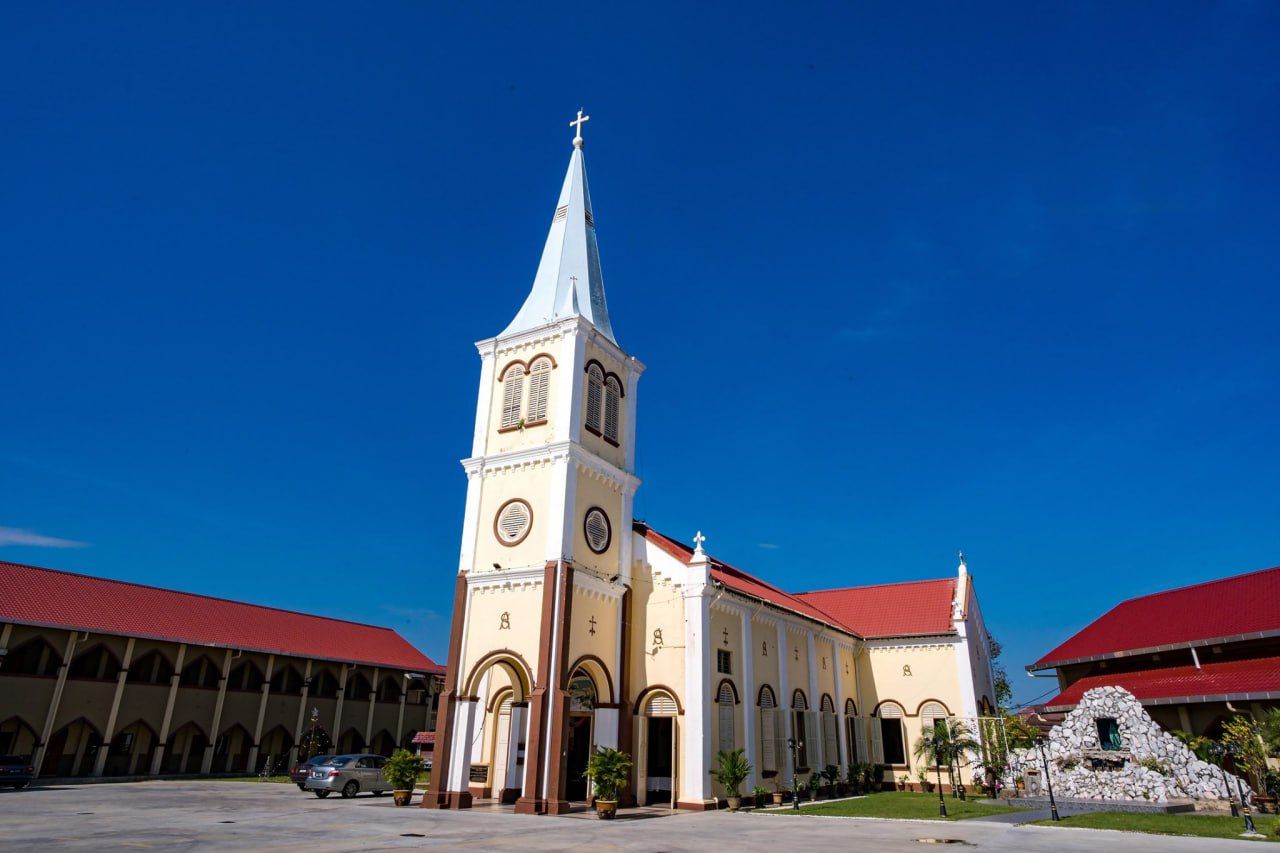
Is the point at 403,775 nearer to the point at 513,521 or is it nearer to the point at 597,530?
the point at 513,521

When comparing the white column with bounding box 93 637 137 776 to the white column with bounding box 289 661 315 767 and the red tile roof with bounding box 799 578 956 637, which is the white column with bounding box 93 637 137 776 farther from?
the red tile roof with bounding box 799 578 956 637

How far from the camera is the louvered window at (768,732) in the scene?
28797mm

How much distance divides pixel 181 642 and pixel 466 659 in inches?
908

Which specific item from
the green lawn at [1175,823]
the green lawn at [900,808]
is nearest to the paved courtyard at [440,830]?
the green lawn at [1175,823]

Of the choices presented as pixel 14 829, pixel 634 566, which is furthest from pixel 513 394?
pixel 14 829

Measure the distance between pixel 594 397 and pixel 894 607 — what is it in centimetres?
2206

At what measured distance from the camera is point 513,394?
1141 inches

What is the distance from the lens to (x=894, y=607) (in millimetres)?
41062

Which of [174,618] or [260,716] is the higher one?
[174,618]

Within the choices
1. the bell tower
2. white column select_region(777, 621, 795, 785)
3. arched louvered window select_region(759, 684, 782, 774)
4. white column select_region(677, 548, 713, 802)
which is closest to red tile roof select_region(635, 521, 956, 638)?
white column select_region(777, 621, 795, 785)

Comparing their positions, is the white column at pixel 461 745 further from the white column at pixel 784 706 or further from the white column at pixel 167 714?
the white column at pixel 167 714

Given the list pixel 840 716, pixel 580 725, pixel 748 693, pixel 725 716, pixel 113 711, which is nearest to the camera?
pixel 580 725

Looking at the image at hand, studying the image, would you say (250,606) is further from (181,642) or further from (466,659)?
(466,659)

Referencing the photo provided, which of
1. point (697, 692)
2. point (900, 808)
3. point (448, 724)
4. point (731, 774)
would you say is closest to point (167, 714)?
point (448, 724)
